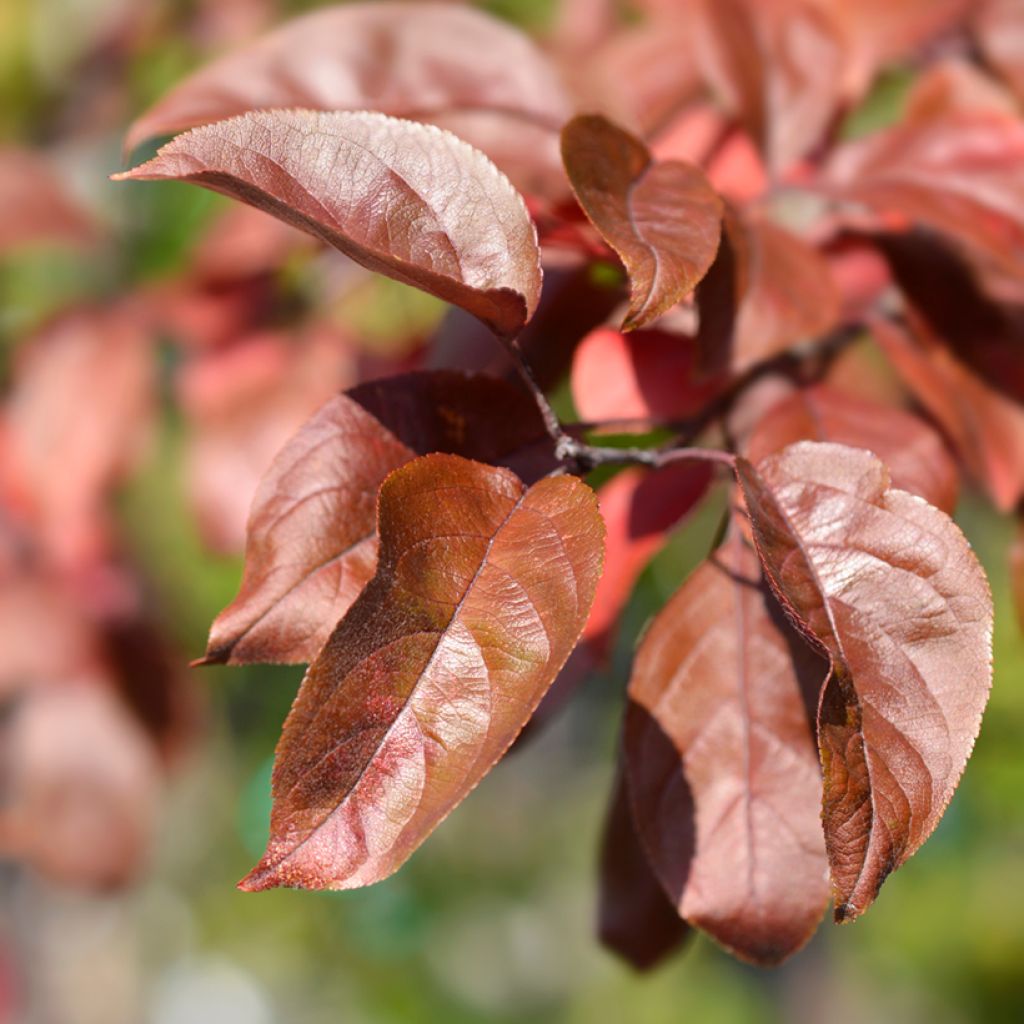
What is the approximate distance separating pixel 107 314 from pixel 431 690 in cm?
85

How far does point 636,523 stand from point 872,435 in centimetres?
13

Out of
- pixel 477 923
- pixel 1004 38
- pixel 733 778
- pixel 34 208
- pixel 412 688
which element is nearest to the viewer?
pixel 412 688

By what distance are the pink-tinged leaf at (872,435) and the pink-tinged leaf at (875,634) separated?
0.06 m

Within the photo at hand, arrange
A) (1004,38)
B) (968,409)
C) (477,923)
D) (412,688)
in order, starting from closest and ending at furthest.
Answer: (412,688) → (968,409) → (1004,38) → (477,923)

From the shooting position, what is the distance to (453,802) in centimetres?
33

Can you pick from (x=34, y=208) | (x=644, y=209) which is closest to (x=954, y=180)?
(x=644, y=209)

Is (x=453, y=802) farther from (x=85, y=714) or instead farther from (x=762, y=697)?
(x=85, y=714)

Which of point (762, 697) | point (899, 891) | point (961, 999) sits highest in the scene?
point (762, 697)

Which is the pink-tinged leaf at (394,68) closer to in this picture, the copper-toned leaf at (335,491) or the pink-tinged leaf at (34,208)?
the copper-toned leaf at (335,491)

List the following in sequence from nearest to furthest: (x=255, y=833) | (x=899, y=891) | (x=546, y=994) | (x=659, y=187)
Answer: (x=659, y=187), (x=255, y=833), (x=899, y=891), (x=546, y=994)

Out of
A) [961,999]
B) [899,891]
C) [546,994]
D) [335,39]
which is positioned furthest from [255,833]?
[335,39]

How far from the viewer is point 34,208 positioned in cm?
109

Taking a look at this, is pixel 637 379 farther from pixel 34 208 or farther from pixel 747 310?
pixel 34 208

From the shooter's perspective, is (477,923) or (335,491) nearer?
(335,491)
